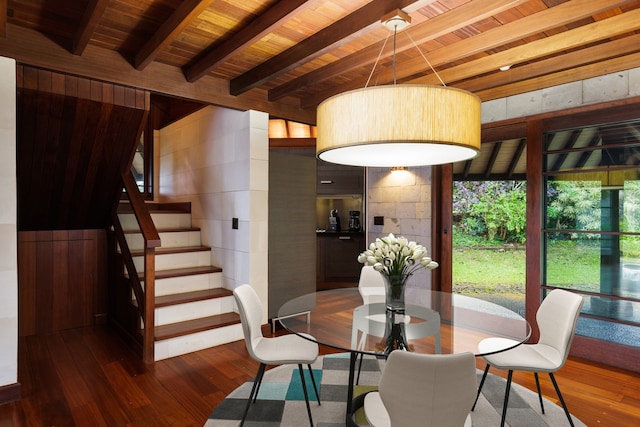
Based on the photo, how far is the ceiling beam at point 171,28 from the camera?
2.21 meters

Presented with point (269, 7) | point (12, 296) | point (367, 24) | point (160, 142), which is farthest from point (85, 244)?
point (367, 24)

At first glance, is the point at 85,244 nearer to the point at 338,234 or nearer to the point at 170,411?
the point at 170,411

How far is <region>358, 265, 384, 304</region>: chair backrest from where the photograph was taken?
279 centimetres

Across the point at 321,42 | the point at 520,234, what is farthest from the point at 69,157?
the point at 520,234

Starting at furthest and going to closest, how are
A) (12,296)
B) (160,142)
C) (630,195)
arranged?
(160,142) → (630,195) → (12,296)

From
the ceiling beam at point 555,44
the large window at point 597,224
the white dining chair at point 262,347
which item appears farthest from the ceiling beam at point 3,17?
the large window at point 597,224

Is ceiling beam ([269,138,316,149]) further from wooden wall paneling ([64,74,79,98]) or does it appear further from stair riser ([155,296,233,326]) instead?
wooden wall paneling ([64,74,79,98])

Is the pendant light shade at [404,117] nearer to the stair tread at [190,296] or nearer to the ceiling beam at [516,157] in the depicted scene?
the stair tread at [190,296]

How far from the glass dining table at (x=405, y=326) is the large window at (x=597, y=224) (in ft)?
4.78

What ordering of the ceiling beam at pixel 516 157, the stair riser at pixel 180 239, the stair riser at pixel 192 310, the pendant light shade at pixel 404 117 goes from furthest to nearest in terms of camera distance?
the ceiling beam at pixel 516 157, the stair riser at pixel 180 239, the stair riser at pixel 192 310, the pendant light shade at pixel 404 117

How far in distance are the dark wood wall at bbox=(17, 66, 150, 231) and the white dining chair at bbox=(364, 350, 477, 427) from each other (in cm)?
294

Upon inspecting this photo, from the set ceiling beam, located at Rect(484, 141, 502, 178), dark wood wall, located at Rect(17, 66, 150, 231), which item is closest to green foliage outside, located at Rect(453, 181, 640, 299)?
ceiling beam, located at Rect(484, 141, 502, 178)

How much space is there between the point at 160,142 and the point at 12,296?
3.70 metres

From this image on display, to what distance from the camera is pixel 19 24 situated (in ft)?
8.50
